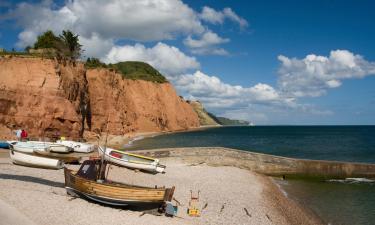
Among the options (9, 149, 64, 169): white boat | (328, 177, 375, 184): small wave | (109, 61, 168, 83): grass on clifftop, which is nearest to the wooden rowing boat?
(9, 149, 64, 169): white boat

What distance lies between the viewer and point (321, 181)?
103 feet

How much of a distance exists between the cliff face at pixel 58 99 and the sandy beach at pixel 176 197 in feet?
75.5

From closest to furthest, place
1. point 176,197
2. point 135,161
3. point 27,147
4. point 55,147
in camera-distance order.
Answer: point 176,197 → point 135,161 → point 27,147 → point 55,147

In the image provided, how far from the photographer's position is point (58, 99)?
50.1 metres

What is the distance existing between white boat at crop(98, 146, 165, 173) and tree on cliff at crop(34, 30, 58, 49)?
38.9 metres

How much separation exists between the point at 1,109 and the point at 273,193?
122 ft

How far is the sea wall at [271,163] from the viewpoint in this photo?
3247 cm

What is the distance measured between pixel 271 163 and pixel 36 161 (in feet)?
67.9

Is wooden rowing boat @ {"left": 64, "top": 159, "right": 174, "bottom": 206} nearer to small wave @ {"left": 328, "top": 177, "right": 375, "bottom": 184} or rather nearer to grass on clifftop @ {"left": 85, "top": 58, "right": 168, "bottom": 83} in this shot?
small wave @ {"left": 328, "top": 177, "right": 375, "bottom": 184}

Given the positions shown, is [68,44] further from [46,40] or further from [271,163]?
[271,163]

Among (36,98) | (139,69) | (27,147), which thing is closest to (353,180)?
(27,147)

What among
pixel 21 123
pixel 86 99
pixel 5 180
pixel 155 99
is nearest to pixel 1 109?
pixel 21 123

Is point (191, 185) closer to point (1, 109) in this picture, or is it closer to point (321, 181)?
point (321, 181)

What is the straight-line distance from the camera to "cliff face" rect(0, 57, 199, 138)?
46.6m
